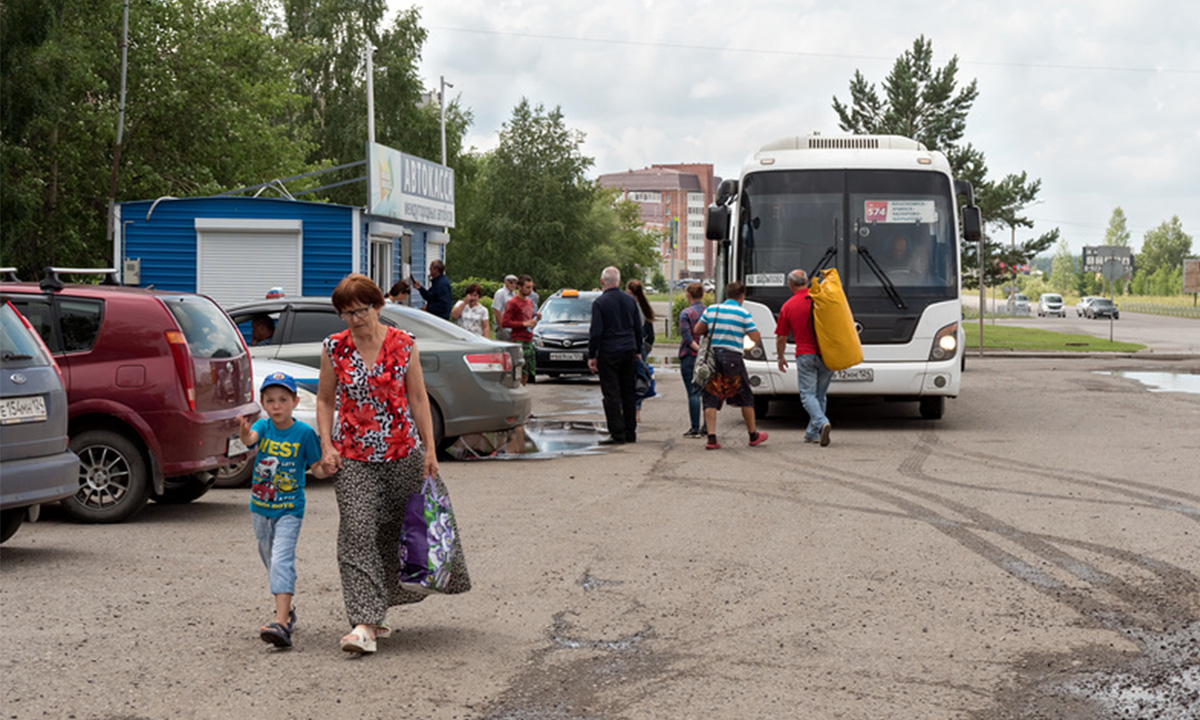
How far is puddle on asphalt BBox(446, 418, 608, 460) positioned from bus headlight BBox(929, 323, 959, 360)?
4.01 m

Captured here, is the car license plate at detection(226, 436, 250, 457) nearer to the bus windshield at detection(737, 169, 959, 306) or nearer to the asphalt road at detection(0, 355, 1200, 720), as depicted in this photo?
the asphalt road at detection(0, 355, 1200, 720)

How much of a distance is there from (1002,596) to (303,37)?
6161 centimetres

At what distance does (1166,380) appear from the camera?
27734 mm

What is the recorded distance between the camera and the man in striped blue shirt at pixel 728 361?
49.4 feet

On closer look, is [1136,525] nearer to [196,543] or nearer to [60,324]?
[196,543]

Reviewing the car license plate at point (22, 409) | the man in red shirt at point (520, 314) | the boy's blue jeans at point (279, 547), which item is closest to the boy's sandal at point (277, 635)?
the boy's blue jeans at point (279, 547)

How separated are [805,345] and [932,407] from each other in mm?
3543

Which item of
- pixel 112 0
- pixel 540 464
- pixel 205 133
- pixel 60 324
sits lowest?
pixel 540 464

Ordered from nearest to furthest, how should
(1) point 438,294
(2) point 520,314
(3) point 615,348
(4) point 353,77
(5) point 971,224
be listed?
(3) point 615,348 → (5) point 971,224 → (1) point 438,294 → (2) point 520,314 → (4) point 353,77

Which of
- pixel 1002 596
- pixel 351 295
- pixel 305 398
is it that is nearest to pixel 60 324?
pixel 305 398

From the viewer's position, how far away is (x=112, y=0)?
42625 mm

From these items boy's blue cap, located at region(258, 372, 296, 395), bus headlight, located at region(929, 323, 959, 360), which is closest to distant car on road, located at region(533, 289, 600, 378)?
bus headlight, located at region(929, 323, 959, 360)

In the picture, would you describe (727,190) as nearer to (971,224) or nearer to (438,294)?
(971,224)

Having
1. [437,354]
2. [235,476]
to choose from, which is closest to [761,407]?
[437,354]
